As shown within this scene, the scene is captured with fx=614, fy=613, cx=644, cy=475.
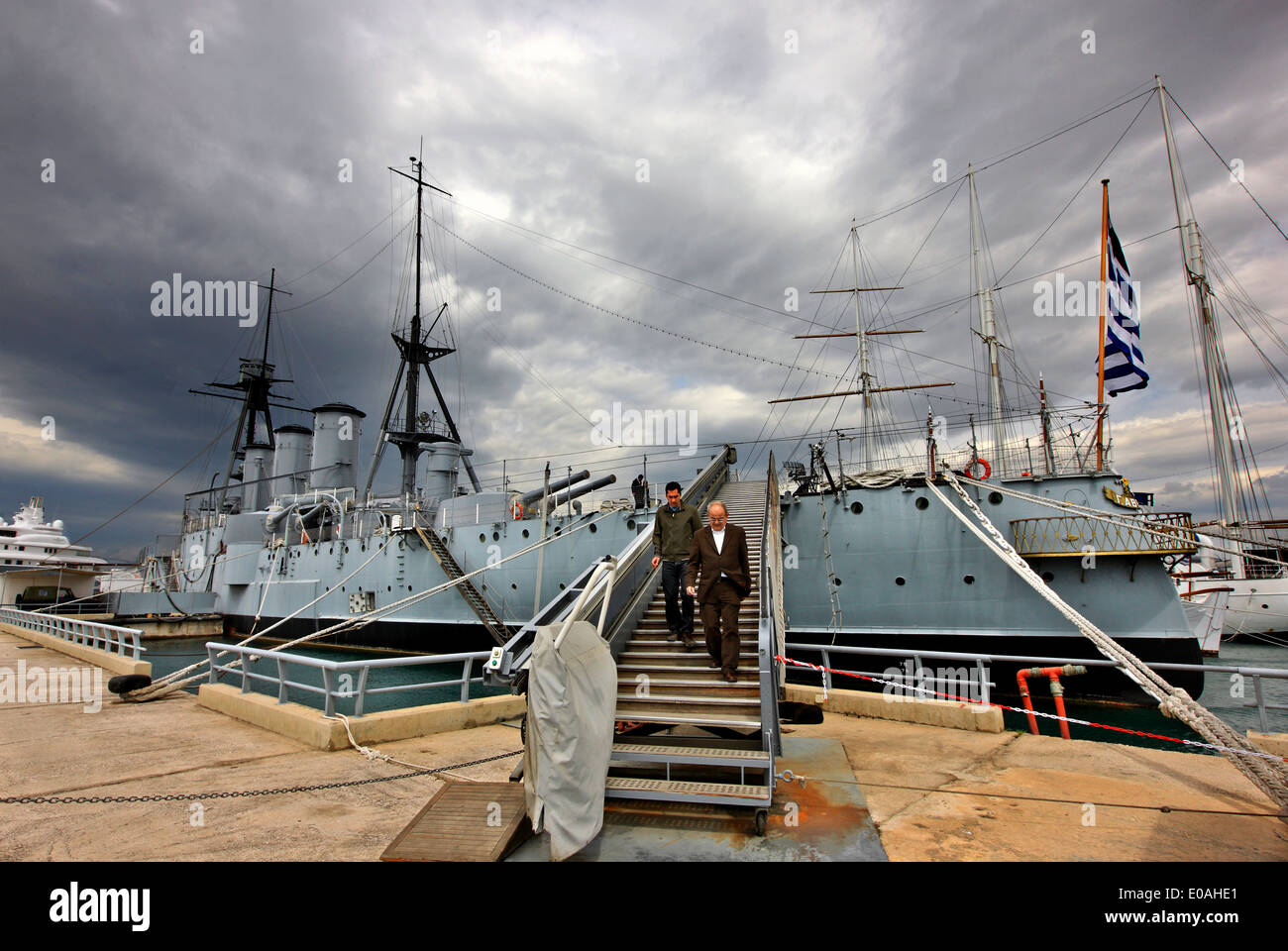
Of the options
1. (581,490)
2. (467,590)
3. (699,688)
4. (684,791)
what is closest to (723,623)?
(699,688)

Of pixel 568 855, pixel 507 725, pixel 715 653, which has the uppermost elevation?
pixel 715 653

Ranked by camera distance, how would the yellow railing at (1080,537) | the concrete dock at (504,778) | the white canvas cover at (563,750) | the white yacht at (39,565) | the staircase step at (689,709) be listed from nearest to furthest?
the white canvas cover at (563,750), the concrete dock at (504,778), the staircase step at (689,709), the yellow railing at (1080,537), the white yacht at (39,565)

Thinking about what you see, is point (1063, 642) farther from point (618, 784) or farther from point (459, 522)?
point (459, 522)

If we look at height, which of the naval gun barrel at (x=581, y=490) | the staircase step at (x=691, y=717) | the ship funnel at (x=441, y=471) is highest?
the ship funnel at (x=441, y=471)

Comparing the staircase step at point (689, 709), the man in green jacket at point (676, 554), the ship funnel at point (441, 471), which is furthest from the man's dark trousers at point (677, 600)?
the ship funnel at point (441, 471)

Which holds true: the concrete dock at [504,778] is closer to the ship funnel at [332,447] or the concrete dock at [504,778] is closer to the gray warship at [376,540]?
the gray warship at [376,540]

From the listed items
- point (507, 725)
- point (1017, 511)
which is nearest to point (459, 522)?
point (507, 725)

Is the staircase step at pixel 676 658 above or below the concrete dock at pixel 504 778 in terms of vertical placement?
above

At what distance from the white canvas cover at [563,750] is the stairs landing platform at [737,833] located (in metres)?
0.19

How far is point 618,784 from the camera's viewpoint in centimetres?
447

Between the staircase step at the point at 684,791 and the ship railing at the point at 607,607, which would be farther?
the ship railing at the point at 607,607

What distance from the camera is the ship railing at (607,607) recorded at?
4750mm
